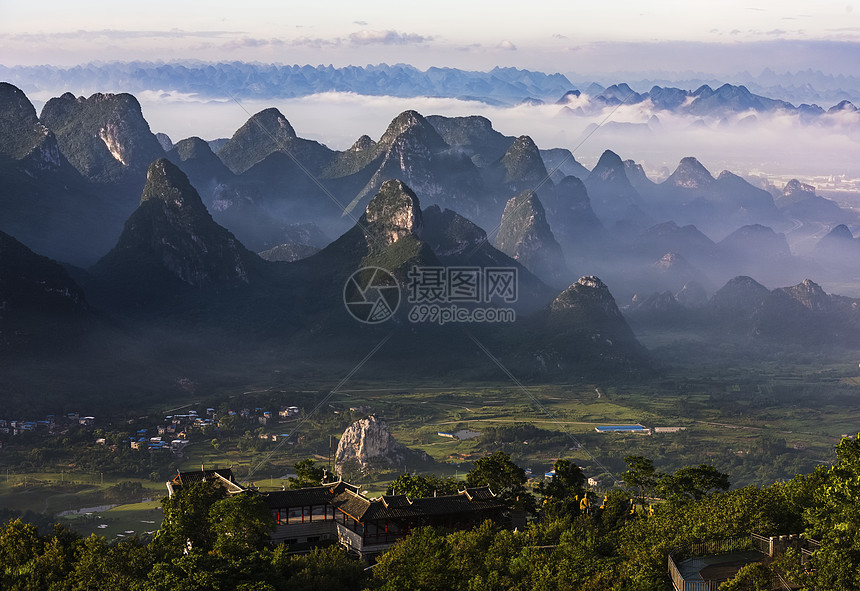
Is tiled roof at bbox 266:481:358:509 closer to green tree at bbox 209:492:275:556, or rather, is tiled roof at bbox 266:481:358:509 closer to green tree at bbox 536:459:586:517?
green tree at bbox 209:492:275:556

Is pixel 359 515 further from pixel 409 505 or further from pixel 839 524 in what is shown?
pixel 839 524

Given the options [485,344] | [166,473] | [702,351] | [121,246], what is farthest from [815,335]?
[166,473]

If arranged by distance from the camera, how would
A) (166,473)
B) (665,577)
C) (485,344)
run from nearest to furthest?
(665,577) < (166,473) < (485,344)

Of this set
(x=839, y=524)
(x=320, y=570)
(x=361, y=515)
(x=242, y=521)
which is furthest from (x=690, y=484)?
(x=242, y=521)

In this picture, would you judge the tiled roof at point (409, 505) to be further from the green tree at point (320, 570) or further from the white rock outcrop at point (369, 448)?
the white rock outcrop at point (369, 448)

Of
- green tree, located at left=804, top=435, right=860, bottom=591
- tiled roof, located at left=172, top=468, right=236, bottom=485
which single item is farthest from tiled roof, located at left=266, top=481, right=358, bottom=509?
green tree, located at left=804, top=435, right=860, bottom=591

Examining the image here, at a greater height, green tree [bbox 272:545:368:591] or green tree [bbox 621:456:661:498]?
green tree [bbox 621:456:661:498]

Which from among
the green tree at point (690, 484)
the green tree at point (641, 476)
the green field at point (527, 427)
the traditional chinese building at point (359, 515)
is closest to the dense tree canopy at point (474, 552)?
the traditional chinese building at point (359, 515)

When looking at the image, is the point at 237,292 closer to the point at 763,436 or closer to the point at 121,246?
the point at 121,246
